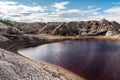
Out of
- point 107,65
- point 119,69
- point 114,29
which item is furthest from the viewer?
point 114,29

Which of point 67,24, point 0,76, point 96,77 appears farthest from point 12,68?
point 67,24

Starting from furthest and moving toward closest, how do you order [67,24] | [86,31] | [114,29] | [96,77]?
1. [67,24]
2. [86,31]
3. [114,29]
4. [96,77]

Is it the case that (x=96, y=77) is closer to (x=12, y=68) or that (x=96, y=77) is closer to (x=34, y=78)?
(x=34, y=78)

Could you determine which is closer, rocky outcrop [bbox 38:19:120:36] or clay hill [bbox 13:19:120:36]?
clay hill [bbox 13:19:120:36]

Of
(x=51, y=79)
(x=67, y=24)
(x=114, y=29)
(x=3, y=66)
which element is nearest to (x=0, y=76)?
(x=3, y=66)

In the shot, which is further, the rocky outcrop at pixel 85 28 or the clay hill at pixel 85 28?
the rocky outcrop at pixel 85 28

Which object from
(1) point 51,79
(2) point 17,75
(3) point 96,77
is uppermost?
(2) point 17,75

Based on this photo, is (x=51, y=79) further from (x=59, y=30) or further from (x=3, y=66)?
(x=59, y=30)

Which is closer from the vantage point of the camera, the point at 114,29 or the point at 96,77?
the point at 96,77

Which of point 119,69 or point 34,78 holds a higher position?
point 34,78
